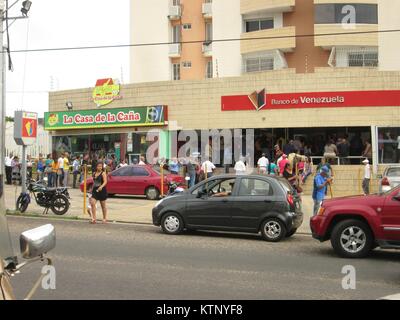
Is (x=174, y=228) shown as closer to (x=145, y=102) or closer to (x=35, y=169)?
(x=145, y=102)

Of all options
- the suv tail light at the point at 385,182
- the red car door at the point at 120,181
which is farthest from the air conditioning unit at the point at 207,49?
the suv tail light at the point at 385,182

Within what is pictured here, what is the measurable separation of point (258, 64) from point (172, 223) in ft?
77.4

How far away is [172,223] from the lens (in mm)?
12781

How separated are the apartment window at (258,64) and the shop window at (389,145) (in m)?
10.2

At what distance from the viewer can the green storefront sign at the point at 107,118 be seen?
2883cm

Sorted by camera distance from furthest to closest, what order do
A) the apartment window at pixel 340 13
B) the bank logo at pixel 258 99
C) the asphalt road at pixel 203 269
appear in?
the apartment window at pixel 340 13 → the bank logo at pixel 258 99 → the asphalt road at pixel 203 269

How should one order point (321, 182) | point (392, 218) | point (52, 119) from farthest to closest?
point (52, 119)
point (321, 182)
point (392, 218)

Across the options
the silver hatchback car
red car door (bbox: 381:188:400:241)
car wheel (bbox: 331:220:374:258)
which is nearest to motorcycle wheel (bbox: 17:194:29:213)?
car wheel (bbox: 331:220:374:258)

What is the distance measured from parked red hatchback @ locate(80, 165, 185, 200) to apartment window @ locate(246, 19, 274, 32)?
16.1m

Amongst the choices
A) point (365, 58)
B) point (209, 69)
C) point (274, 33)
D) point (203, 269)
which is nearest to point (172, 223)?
point (203, 269)

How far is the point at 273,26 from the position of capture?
34.7m

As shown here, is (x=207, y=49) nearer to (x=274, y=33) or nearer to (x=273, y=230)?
(x=274, y=33)

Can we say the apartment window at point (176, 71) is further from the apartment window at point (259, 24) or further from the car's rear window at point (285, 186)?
the car's rear window at point (285, 186)

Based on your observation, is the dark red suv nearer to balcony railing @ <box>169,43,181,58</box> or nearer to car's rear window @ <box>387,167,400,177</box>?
car's rear window @ <box>387,167,400,177</box>
